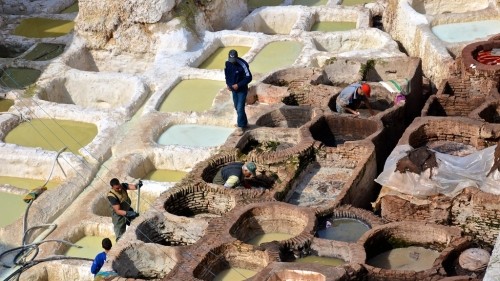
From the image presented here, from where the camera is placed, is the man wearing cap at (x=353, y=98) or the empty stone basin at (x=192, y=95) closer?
the man wearing cap at (x=353, y=98)

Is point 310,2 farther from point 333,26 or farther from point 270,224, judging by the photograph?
point 270,224

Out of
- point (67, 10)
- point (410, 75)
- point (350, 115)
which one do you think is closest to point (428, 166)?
point (350, 115)

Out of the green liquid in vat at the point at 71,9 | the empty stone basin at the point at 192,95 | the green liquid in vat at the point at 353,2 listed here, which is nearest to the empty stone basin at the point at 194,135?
the empty stone basin at the point at 192,95

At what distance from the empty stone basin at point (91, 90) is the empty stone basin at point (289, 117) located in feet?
14.8

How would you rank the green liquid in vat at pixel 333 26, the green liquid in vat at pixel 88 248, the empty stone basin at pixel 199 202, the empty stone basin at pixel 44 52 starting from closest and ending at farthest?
the empty stone basin at pixel 199 202, the green liquid in vat at pixel 88 248, the empty stone basin at pixel 44 52, the green liquid in vat at pixel 333 26

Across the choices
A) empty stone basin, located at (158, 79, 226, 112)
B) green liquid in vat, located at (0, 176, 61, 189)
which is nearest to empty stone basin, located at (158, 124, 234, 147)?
empty stone basin, located at (158, 79, 226, 112)

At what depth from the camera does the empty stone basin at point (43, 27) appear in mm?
25500

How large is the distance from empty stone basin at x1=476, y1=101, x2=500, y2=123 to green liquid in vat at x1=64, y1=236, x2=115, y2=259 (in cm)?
739

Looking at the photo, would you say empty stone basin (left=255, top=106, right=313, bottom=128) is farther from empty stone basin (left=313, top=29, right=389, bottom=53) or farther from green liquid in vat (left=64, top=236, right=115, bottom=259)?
empty stone basin (left=313, top=29, right=389, bottom=53)

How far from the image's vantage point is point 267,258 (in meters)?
13.3

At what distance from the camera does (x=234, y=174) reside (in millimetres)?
15836

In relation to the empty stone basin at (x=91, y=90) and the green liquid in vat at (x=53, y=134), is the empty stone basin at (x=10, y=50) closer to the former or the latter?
the empty stone basin at (x=91, y=90)

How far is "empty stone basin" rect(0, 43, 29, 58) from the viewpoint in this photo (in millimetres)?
25141

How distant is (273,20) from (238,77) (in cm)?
861
